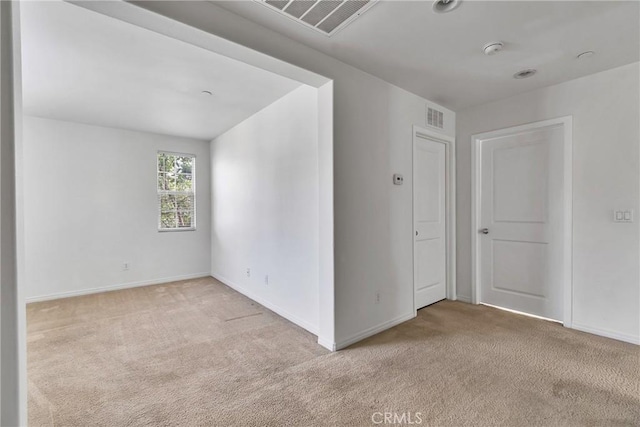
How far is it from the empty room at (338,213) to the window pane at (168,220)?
51 cm

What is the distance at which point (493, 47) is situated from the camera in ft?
7.50

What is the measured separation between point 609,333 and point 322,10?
3.72m

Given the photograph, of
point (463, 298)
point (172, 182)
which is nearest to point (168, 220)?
point (172, 182)

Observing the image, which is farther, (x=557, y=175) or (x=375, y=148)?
(x=557, y=175)

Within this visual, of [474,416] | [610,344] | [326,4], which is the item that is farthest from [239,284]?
[610,344]

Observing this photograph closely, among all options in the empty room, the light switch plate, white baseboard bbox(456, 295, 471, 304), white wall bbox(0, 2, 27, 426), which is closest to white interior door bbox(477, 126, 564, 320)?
the empty room

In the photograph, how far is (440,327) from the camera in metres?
3.00

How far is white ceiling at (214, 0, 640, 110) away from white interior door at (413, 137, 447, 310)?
89cm

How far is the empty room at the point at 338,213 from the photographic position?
5.98ft

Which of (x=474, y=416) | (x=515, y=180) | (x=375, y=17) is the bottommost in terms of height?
(x=474, y=416)

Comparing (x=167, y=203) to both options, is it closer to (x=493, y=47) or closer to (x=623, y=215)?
(x=493, y=47)

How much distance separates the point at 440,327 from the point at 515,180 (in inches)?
75.2

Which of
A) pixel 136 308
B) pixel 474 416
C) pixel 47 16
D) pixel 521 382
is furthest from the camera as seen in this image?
pixel 136 308

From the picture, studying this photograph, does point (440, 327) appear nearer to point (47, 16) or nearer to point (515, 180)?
point (515, 180)
